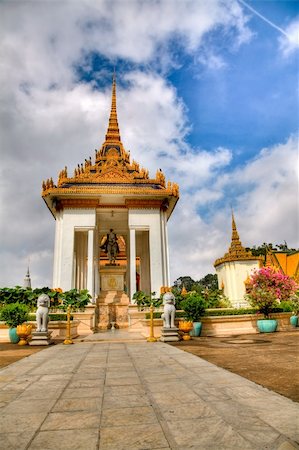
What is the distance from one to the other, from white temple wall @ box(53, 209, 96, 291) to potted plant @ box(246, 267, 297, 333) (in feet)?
39.2

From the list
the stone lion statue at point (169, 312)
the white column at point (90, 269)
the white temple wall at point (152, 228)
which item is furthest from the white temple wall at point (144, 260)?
the stone lion statue at point (169, 312)

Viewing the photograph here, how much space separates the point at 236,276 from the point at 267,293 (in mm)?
14932

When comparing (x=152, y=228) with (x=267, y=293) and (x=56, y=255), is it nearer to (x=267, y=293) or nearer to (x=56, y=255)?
(x=56, y=255)

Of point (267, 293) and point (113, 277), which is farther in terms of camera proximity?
point (113, 277)

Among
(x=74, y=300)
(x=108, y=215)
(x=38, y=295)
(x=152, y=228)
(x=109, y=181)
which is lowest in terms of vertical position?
(x=74, y=300)

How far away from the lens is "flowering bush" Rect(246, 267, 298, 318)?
16.6 m

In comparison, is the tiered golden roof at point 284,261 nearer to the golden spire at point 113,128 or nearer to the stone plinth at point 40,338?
the golden spire at point 113,128

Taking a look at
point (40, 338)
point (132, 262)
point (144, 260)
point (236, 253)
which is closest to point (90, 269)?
point (132, 262)

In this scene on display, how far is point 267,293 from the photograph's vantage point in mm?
16875

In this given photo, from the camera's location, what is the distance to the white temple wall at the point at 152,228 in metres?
22.8

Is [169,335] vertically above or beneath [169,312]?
beneath

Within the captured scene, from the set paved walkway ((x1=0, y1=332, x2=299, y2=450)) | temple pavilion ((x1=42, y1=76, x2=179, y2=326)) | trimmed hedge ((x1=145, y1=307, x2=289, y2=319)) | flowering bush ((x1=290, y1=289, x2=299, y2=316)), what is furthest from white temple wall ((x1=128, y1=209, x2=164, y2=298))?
paved walkway ((x1=0, y1=332, x2=299, y2=450))

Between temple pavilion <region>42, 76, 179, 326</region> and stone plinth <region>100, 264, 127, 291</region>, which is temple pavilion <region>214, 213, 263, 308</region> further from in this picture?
stone plinth <region>100, 264, 127, 291</region>

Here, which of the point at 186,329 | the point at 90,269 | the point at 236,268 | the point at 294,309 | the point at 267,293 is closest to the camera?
the point at 186,329
